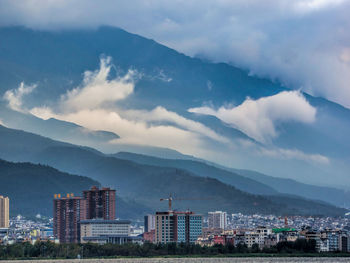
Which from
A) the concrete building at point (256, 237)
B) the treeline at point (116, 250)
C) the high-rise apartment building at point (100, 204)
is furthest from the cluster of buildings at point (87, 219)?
the treeline at point (116, 250)

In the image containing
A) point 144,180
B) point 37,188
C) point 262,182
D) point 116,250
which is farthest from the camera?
point 262,182

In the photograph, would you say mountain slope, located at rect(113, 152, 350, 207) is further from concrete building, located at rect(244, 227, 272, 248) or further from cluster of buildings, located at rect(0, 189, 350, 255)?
concrete building, located at rect(244, 227, 272, 248)

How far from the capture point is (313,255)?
99.8 feet

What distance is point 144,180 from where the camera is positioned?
9681cm

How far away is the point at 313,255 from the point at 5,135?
256ft

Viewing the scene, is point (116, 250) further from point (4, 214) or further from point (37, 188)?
point (37, 188)

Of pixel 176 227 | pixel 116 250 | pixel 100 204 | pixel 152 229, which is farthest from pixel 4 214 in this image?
pixel 116 250

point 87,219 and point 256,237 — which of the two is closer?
point 256,237

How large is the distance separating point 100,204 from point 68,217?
2648 millimetres

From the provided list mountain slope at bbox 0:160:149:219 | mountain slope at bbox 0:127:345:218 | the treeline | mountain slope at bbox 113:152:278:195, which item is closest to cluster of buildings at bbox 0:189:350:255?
the treeline

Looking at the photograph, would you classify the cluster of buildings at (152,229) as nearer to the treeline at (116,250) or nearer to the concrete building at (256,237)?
the concrete building at (256,237)

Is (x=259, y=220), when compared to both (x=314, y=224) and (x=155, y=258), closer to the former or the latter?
(x=314, y=224)

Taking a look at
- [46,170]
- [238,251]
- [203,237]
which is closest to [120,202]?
[46,170]

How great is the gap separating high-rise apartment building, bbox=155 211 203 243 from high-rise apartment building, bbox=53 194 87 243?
34.0ft
